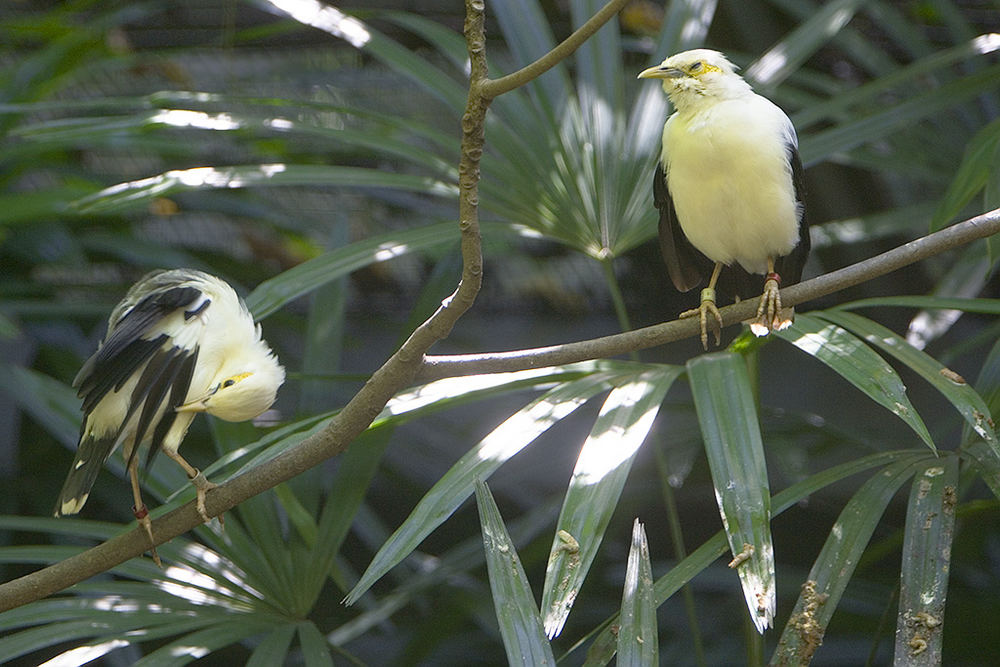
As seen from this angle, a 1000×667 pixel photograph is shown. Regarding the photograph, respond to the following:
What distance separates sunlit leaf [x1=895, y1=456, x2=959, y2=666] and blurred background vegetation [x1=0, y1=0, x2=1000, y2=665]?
5.8 inches

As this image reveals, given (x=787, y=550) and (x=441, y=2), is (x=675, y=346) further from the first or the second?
(x=441, y=2)

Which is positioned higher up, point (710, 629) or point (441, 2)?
point (441, 2)

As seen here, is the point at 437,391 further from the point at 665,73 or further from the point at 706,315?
the point at 665,73

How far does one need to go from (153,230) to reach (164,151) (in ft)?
2.52

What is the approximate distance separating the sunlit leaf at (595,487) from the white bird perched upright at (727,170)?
133mm

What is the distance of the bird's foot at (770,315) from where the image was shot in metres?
1.37

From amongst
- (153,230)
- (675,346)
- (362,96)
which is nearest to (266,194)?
(153,230)

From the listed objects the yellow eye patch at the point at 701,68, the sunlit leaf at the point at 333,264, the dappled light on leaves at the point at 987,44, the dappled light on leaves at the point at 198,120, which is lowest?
the sunlit leaf at the point at 333,264

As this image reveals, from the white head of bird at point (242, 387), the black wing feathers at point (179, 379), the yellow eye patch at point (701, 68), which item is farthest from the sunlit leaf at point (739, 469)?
the black wing feathers at point (179, 379)

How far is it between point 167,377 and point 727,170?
34.1 inches

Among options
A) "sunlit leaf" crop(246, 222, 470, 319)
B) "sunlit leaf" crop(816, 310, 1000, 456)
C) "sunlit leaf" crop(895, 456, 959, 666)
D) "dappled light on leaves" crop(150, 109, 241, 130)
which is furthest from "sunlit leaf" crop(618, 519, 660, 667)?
"dappled light on leaves" crop(150, 109, 241, 130)

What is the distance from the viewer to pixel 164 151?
243 centimetres

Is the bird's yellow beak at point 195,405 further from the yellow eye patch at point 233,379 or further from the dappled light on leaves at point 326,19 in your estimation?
the dappled light on leaves at point 326,19

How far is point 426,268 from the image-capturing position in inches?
128
